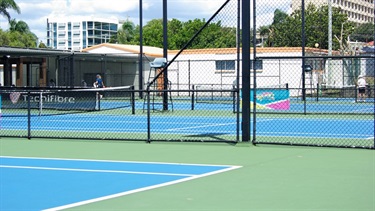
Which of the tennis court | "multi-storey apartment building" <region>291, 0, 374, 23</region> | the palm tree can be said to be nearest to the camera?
"multi-storey apartment building" <region>291, 0, 374, 23</region>

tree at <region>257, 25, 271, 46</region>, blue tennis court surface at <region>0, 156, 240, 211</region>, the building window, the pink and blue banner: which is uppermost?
the building window

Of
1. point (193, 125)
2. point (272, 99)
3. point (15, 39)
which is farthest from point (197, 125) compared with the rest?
point (15, 39)

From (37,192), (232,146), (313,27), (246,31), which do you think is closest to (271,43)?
(246,31)

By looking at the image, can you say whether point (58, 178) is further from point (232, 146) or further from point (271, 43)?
point (271, 43)

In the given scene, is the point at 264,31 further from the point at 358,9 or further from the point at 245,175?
the point at 245,175

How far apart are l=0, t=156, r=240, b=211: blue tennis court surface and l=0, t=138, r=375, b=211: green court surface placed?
0.40 meters

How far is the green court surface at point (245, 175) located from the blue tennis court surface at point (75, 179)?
0.40 meters

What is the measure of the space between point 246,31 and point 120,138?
4.30m

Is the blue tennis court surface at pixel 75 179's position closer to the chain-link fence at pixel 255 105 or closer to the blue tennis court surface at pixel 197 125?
the chain-link fence at pixel 255 105

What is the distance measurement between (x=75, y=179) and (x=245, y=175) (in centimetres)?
272

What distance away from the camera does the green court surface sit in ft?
28.1

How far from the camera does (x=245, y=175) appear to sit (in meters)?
11.0

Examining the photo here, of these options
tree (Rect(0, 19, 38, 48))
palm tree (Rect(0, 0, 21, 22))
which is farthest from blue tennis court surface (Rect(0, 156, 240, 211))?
tree (Rect(0, 19, 38, 48))

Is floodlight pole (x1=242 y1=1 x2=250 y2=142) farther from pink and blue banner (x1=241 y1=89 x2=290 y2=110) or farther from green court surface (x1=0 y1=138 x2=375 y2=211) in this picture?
green court surface (x1=0 y1=138 x2=375 y2=211)
